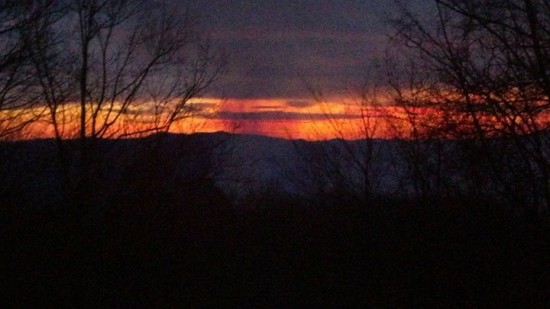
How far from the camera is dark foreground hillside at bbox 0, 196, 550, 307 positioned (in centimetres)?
1099

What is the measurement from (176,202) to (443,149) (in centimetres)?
575

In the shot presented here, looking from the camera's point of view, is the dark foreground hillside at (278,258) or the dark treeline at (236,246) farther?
the dark treeline at (236,246)

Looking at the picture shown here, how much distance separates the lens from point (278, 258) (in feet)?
55.2

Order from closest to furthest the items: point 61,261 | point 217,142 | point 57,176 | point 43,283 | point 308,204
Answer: point 43,283 → point 61,261 → point 57,176 → point 308,204 → point 217,142

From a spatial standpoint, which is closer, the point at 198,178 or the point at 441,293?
the point at 441,293

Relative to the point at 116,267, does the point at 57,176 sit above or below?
above

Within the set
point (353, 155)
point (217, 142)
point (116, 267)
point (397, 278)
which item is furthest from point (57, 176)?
point (353, 155)

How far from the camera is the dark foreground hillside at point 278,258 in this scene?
11.0m

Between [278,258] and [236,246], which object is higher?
[236,246]

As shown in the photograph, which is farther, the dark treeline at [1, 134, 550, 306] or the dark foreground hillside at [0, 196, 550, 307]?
the dark treeline at [1, 134, 550, 306]

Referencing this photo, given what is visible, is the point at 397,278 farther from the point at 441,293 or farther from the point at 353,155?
the point at 353,155

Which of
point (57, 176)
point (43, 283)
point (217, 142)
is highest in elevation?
point (217, 142)

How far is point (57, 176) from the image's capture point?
16.0 m

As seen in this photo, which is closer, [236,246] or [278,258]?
[278,258]
